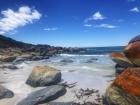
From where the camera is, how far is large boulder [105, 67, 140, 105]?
237 inches

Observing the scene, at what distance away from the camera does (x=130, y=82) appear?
20.5ft

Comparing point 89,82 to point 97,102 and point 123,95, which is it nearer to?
point 97,102

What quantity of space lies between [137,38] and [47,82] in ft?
12.9

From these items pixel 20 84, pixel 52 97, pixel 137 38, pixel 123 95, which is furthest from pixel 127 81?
pixel 20 84

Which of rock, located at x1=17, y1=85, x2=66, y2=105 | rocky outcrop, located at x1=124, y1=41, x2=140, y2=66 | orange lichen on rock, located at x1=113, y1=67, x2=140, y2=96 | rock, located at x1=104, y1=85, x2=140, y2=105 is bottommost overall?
rock, located at x1=17, y1=85, x2=66, y2=105

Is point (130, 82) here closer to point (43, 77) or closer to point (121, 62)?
point (43, 77)

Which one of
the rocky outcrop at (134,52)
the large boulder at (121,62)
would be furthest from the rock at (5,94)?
the large boulder at (121,62)

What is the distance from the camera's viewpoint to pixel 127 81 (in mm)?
6340

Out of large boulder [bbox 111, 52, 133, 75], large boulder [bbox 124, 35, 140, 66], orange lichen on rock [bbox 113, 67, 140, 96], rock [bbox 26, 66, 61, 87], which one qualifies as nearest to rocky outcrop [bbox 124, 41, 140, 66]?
large boulder [bbox 124, 35, 140, 66]

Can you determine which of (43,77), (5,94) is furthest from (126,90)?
(43,77)

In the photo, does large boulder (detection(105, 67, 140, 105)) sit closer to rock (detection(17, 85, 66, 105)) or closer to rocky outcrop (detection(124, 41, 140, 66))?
rock (detection(17, 85, 66, 105))

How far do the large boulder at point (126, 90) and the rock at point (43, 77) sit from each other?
3456 mm

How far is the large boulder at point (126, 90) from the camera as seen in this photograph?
19.8ft

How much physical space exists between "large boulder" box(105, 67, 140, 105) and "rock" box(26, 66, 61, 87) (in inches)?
136
